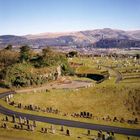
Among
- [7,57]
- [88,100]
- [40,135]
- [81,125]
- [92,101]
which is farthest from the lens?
[7,57]

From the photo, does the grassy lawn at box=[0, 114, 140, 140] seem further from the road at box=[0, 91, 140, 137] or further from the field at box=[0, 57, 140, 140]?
the field at box=[0, 57, 140, 140]

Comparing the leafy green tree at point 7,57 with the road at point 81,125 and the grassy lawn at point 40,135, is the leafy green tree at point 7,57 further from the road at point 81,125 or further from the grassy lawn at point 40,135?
the grassy lawn at point 40,135

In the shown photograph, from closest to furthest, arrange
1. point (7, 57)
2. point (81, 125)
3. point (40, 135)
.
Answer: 1. point (40, 135)
2. point (81, 125)
3. point (7, 57)

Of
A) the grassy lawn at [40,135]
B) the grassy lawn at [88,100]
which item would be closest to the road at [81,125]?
the grassy lawn at [40,135]

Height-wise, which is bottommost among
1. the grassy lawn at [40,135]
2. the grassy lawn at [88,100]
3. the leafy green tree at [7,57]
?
the grassy lawn at [88,100]

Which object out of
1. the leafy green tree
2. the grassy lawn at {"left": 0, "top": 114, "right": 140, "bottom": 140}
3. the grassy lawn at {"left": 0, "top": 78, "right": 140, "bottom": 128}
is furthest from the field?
the leafy green tree

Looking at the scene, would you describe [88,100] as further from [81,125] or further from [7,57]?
[7,57]

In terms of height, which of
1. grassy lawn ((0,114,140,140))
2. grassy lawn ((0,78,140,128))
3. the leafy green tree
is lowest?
grassy lawn ((0,78,140,128))

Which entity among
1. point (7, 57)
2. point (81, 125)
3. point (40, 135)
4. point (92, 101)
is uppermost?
point (7, 57)

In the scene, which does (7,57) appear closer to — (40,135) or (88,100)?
(88,100)

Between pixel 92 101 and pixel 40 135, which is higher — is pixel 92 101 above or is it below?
below

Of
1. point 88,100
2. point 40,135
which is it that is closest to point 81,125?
point 40,135

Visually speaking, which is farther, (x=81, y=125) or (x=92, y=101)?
(x=92, y=101)

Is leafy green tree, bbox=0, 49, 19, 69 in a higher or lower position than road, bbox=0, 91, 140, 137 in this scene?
higher
